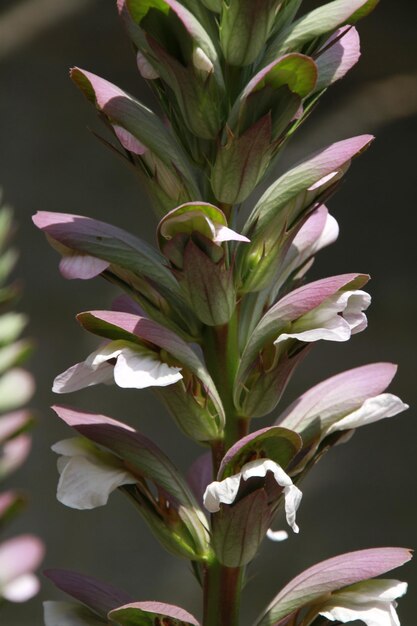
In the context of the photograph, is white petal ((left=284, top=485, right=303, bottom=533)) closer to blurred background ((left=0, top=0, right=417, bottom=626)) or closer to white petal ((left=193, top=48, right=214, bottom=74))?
white petal ((left=193, top=48, right=214, bottom=74))

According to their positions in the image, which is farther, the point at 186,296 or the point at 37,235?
the point at 37,235

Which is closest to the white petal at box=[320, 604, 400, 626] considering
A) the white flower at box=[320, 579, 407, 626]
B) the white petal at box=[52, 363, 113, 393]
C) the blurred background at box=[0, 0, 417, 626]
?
the white flower at box=[320, 579, 407, 626]

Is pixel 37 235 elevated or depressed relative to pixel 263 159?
depressed

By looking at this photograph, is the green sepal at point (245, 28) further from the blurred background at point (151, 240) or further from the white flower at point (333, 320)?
the blurred background at point (151, 240)

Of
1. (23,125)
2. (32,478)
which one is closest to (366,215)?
(23,125)

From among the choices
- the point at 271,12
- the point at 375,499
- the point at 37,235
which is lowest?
the point at 375,499

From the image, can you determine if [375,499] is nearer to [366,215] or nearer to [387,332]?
[387,332]

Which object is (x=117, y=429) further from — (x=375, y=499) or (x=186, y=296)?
(x=375, y=499)
